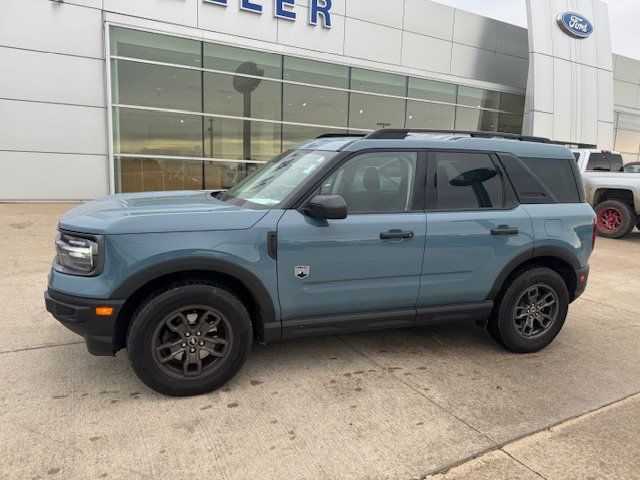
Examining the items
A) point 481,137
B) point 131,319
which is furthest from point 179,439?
point 481,137

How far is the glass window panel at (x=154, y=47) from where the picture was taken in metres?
13.1

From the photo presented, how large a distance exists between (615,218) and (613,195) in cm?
53

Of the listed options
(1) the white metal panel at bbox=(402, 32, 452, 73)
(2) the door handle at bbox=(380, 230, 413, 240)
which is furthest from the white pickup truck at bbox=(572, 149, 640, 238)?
(2) the door handle at bbox=(380, 230, 413, 240)

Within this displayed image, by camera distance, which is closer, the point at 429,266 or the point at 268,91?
the point at 429,266

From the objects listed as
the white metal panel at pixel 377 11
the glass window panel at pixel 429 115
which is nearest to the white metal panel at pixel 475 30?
the glass window panel at pixel 429 115

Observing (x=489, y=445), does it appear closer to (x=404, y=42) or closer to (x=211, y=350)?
(x=211, y=350)

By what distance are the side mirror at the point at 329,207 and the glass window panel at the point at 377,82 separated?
14.5m

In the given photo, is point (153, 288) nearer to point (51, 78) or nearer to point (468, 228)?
point (468, 228)

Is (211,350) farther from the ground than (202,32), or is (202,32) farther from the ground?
(202,32)

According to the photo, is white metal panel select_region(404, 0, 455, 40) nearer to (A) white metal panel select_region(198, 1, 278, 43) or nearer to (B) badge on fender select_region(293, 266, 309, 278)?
(A) white metal panel select_region(198, 1, 278, 43)

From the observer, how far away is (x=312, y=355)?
3969 mm

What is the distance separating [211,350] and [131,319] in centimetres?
55

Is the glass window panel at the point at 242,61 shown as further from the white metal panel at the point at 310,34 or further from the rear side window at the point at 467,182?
the rear side window at the point at 467,182

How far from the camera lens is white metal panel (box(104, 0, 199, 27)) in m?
12.9
